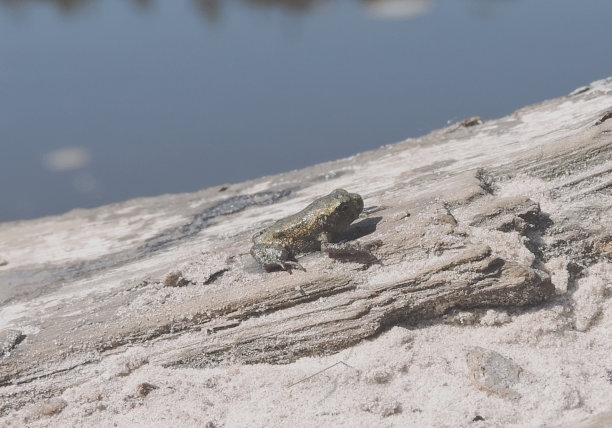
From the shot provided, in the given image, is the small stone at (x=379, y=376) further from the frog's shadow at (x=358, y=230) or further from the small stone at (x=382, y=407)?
the frog's shadow at (x=358, y=230)

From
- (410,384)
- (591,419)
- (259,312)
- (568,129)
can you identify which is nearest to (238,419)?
(259,312)

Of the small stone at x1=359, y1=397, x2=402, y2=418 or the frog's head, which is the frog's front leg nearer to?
the frog's head

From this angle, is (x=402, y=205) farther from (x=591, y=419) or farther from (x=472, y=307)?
(x=591, y=419)

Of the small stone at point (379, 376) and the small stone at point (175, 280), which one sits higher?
the small stone at point (175, 280)

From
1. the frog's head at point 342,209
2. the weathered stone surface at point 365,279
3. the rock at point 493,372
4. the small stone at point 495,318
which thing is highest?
the frog's head at point 342,209

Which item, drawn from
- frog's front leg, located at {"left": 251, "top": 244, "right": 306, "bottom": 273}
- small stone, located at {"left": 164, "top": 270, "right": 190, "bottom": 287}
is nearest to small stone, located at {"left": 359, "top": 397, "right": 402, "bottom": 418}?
frog's front leg, located at {"left": 251, "top": 244, "right": 306, "bottom": 273}

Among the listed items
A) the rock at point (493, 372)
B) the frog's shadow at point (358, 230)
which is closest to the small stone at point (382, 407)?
the rock at point (493, 372)

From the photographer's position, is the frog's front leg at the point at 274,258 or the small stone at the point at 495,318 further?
the frog's front leg at the point at 274,258

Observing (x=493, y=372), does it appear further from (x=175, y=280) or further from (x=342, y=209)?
(x=175, y=280)
